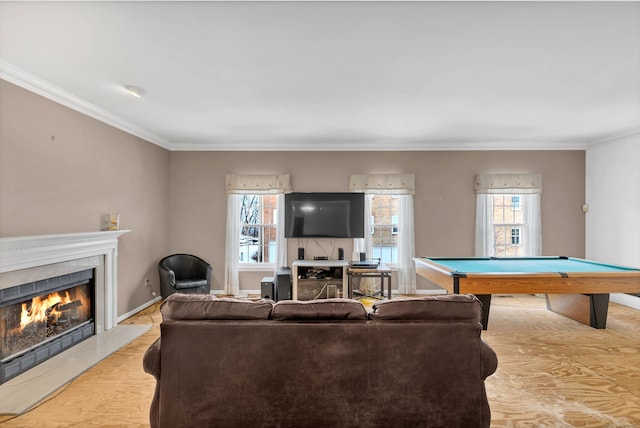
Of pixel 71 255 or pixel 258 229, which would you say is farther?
pixel 258 229

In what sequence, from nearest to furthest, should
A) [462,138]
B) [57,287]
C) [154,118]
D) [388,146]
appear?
1. [57,287]
2. [154,118]
3. [462,138]
4. [388,146]

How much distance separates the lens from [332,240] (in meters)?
6.14

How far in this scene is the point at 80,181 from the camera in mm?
3883

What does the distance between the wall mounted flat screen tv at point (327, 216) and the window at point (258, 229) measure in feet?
1.37

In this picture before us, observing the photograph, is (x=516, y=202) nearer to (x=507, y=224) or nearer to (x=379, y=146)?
(x=507, y=224)

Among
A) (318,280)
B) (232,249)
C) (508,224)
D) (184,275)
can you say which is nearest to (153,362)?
(318,280)

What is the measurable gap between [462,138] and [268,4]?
4419mm

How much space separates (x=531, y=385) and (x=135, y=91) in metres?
4.38

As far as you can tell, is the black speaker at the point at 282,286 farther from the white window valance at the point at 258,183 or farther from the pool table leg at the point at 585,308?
the pool table leg at the point at 585,308

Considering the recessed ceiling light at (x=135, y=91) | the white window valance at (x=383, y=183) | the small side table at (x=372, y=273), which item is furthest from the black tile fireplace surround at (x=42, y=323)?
the white window valance at (x=383, y=183)

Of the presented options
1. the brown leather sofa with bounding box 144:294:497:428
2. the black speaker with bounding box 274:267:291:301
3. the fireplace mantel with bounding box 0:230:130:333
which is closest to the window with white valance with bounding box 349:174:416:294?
the black speaker with bounding box 274:267:291:301

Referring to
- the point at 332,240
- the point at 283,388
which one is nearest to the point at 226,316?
the point at 283,388

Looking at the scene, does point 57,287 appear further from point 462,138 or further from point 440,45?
point 462,138

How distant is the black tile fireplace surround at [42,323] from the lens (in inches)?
114
